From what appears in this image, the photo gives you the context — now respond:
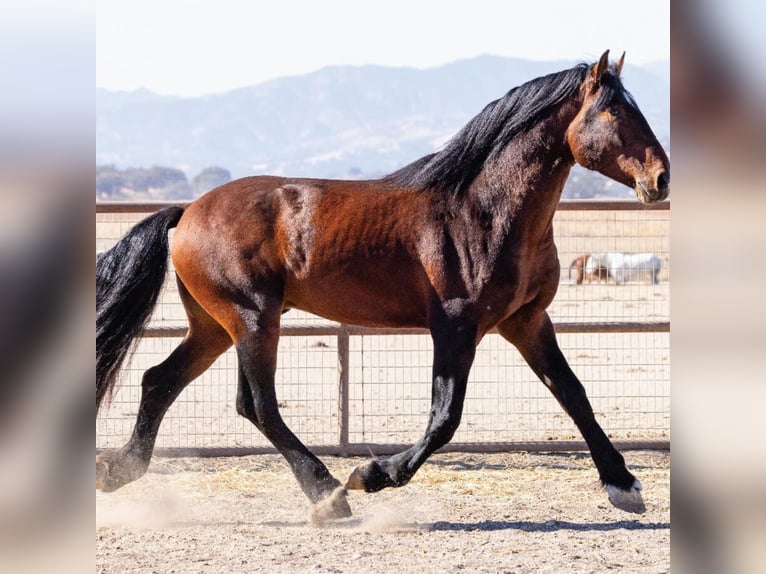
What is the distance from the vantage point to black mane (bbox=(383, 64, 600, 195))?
4.62m

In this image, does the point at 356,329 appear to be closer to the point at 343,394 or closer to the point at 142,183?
the point at 343,394

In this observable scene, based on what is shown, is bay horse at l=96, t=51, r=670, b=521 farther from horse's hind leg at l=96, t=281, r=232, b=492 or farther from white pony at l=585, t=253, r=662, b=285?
white pony at l=585, t=253, r=662, b=285

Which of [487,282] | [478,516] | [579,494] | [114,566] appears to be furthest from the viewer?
[579,494]

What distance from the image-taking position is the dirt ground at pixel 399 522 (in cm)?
393

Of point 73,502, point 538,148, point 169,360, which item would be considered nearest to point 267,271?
point 169,360

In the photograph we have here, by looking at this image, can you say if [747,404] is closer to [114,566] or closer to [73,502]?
[73,502]

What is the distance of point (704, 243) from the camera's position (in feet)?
3.15

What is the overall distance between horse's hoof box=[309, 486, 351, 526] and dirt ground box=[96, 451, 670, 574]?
48 mm

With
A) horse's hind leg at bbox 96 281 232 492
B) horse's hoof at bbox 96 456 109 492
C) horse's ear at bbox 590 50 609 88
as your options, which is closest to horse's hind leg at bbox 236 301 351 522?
horse's hind leg at bbox 96 281 232 492

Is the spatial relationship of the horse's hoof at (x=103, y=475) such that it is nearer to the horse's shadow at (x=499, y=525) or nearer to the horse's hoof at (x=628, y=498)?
the horse's shadow at (x=499, y=525)

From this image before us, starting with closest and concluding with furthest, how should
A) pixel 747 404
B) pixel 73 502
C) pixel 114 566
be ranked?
1. pixel 747 404
2. pixel 73 502
3. pixel 114 566

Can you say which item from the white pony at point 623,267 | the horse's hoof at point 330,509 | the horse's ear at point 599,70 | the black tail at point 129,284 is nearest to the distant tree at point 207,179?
the white pony at point 623,267

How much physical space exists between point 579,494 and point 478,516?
0.75 m

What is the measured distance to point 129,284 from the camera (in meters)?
5.00
